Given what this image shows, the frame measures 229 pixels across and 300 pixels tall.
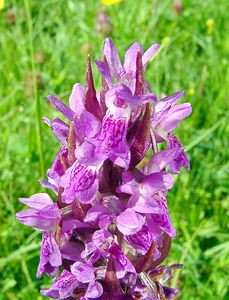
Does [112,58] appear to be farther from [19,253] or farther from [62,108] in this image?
[19,253]

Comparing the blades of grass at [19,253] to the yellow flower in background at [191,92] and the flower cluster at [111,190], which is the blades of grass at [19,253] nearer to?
the flower cluster at [111,190]

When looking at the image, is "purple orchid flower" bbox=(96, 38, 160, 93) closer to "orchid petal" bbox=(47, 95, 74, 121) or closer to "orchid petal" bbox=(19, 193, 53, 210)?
"orchid petal" bbox=(47, 95, 74, 121)

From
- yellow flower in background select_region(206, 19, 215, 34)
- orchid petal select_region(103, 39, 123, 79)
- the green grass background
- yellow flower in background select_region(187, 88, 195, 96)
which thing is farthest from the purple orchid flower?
yellow flower in background select_region(206, 19, 215, 34)

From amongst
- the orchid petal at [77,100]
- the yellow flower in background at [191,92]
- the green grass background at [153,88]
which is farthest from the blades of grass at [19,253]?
the yellow flower in background at [191,92]

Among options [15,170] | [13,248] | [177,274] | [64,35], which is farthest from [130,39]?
[177,274]

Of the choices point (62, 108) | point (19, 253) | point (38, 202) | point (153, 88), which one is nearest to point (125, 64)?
point (62, 108)

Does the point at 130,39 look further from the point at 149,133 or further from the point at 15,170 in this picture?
the point at 149,133
